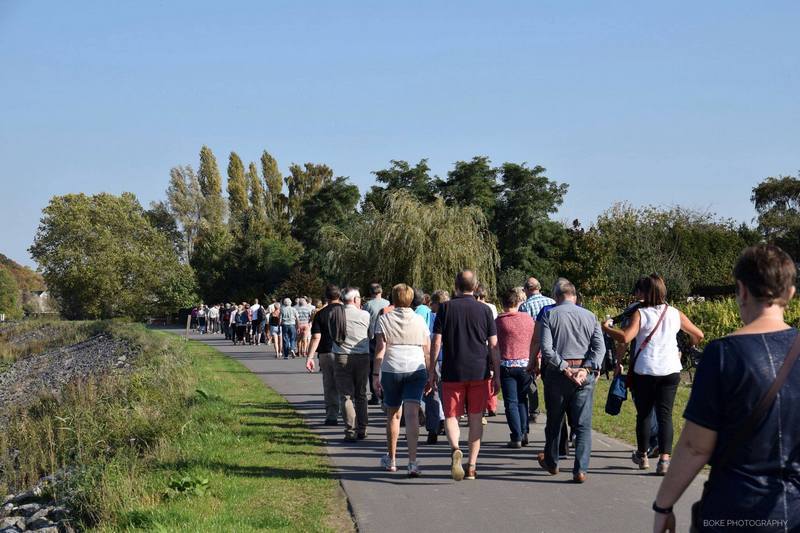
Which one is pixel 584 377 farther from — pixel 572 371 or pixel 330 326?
pixel 330 326

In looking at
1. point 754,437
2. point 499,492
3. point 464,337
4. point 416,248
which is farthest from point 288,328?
point 754,437

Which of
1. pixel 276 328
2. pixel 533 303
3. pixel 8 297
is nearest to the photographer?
pixel 533 303

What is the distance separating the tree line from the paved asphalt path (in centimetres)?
2217

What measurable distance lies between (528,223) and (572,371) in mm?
56553

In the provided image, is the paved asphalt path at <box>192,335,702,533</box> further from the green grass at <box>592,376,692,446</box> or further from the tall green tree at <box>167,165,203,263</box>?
the tall green tree at <box>167,165,203,263</box>

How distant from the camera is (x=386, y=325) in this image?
9.20m

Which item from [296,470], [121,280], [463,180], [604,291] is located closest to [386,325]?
[296,470]

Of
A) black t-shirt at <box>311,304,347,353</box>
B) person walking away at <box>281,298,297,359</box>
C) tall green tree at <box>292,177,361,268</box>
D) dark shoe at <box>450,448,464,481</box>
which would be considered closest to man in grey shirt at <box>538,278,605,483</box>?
dark shoe at <box>450,448,464,481</box>

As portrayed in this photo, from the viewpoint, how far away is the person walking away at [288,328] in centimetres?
2809

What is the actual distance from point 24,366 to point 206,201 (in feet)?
187

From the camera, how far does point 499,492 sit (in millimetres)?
8156

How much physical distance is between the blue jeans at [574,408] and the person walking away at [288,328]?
64.9 feet

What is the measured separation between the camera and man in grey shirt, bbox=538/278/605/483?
27.8ft

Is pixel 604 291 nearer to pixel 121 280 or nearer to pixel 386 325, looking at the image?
pixel 386 325
